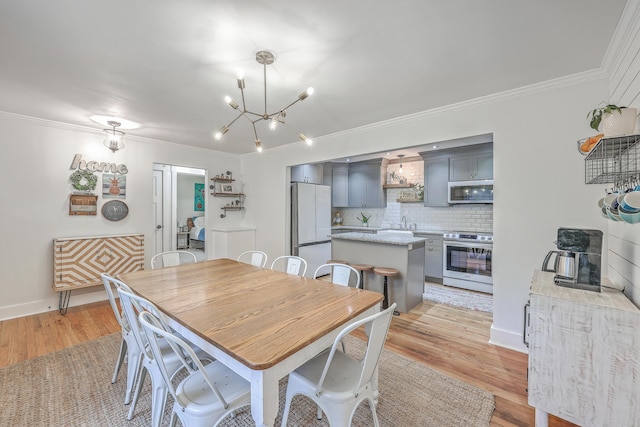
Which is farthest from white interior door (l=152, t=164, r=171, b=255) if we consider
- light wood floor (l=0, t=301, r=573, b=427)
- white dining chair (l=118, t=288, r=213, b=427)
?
white dining chair (l=118, t=288, r=213, b=427)

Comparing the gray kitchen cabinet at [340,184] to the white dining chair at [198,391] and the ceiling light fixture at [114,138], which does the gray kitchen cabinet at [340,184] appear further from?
the white dining chair at [198,391]

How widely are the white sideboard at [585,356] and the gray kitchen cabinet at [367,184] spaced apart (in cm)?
438

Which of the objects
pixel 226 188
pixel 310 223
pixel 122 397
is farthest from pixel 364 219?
pixel 122 397

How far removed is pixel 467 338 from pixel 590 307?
157cm

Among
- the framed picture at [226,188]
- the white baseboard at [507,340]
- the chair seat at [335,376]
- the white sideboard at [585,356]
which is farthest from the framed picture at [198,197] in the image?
the white sideboard at [585,356]

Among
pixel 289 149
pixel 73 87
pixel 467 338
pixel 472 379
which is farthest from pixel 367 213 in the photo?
pixel 73 87

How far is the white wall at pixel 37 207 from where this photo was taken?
3232mm

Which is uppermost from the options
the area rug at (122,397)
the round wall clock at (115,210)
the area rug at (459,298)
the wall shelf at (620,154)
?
the wall shelf at (620,154)

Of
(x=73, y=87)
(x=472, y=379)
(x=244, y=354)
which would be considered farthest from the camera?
(x=73, y=87)

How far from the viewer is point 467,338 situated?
2.78m

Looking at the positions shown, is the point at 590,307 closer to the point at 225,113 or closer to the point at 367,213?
the point at 225,113

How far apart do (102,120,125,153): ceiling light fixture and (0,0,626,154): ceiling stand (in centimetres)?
62

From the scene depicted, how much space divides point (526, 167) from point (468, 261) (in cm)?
229

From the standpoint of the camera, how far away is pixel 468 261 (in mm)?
4355
